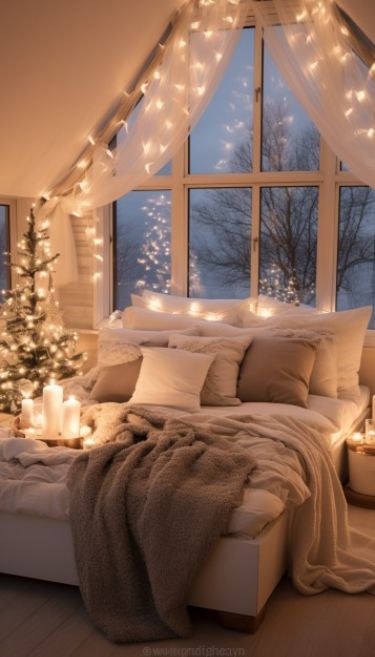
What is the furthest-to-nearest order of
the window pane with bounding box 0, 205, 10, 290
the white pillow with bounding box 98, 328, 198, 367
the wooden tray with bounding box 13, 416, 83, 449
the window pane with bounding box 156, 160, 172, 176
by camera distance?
the window pane with bounding box 0, 205, 10, 290 < the window pane with bounding box 156, 160, 172, 176 < the white pillow with bounding box 98, 328, 198, 367 < the wooden tray with bounding box 13, 416, 83, 449

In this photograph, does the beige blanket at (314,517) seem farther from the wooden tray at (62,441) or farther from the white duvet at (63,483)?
the wooden tray at (62,441)

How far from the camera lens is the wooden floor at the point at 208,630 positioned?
9.44ft

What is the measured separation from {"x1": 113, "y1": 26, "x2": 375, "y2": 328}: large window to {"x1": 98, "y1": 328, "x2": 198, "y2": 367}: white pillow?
101 cm

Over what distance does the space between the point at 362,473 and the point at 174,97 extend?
2.71 meters

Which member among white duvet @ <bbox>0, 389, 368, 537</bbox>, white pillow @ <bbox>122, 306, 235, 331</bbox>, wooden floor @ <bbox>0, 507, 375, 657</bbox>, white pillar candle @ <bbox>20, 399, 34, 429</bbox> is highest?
white pillow @ <bbox>122, 306, 235, 331</bbox>

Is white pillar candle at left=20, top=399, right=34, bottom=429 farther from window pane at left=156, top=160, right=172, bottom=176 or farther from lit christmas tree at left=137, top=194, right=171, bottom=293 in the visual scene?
window pane at left=156, top=160, right=172, bottom=176

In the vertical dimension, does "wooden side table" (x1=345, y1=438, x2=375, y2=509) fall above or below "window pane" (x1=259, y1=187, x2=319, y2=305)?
below

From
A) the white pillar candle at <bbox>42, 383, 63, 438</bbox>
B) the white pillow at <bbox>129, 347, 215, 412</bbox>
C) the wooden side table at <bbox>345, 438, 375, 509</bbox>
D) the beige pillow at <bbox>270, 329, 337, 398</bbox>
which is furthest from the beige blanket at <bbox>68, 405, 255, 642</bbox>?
the beige pillow at <bbox>270, 329, 337, 398</bbox>

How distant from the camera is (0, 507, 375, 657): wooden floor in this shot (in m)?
2.88

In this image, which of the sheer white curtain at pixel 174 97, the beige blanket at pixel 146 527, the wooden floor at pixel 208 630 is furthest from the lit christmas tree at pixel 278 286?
the wooden floor at pixel 208 630

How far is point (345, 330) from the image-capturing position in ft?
16.1

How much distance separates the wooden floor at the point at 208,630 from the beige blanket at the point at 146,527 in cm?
8

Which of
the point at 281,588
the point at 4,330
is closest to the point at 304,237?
the point at 4,330

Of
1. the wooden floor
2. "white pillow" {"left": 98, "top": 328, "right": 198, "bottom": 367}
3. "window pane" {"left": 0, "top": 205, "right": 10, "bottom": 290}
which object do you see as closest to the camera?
the wooden floor
